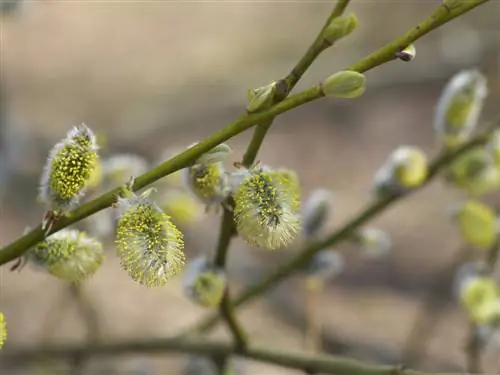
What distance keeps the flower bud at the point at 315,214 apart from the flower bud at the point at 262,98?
30 cm

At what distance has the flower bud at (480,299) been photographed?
69 cm

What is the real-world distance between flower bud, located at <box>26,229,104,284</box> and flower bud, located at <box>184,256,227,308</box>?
0.10m

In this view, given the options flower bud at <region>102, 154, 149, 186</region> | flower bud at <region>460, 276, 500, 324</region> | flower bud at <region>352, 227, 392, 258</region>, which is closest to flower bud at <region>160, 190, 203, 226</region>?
flower bud at <region>102, 154, 149, 186</region>

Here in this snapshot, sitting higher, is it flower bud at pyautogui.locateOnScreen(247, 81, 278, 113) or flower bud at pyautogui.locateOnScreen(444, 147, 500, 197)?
flower bud at pyautogui.locateOnScreen(444, 147, 500, 197)

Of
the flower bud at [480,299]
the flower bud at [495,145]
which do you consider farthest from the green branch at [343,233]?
the flower bud at [480,299]

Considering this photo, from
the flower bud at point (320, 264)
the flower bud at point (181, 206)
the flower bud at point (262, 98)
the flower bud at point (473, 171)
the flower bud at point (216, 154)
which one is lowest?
the flower bud at point (216, 154)

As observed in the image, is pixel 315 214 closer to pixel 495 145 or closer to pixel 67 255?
pixel 495 145

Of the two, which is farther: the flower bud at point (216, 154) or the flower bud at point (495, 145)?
the flower bud at point (495, 145)

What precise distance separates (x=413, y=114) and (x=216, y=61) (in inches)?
19.4

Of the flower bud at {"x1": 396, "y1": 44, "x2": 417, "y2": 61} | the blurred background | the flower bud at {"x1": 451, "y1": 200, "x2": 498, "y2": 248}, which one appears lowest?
the flower bud at {"x1": 396, "y1": 44, "x2": 417, "y2": 61}

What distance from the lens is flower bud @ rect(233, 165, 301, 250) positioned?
15.9 inches

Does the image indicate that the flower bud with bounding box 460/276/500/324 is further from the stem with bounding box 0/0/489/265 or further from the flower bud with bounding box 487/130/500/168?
the stem with bounding box 0/0/489/265

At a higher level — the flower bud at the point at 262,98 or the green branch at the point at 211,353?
the flower bud at the point at 262,98

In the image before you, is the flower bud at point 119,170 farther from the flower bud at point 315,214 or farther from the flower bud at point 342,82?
the flower bud at point 342,82
